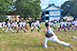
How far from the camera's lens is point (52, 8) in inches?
1661

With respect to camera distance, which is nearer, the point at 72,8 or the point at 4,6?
the point at 4,6

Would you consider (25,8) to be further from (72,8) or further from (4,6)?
(72,8)

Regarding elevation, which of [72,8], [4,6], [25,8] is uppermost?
[4,6]

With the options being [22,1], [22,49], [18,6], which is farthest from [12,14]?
[22,49]

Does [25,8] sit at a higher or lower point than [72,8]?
higher

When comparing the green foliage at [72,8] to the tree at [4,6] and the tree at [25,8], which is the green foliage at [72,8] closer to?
the tree at [25,8]

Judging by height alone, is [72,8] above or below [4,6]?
below

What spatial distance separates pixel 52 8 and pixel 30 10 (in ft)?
43.6

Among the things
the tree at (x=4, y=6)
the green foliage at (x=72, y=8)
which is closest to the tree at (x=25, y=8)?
the tree at (x=4, y=6)

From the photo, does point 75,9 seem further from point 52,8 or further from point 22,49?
point 22,49

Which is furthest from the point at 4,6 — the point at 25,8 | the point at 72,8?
the point at 72,8

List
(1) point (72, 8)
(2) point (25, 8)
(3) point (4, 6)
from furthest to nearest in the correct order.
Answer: (1) point (72, 8), (2) point (25, 8), (3) point (4, 6)

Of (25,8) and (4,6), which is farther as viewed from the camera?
(25,8)

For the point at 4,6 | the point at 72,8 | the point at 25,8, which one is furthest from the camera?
the point at 72,8
